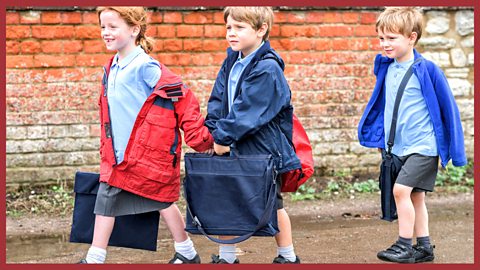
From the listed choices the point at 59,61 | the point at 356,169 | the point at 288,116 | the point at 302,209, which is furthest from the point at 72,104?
the point at 288,116

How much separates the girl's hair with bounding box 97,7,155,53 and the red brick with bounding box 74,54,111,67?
8.52 feet

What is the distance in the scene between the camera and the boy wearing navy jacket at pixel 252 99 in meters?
5.14

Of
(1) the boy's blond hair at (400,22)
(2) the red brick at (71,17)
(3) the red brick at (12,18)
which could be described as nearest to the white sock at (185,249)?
(1) the boy's blond hair at (400,22)

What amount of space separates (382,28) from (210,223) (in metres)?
1.72

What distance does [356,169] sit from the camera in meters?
8.91

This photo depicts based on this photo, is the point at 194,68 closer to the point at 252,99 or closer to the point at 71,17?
the point at 71,17

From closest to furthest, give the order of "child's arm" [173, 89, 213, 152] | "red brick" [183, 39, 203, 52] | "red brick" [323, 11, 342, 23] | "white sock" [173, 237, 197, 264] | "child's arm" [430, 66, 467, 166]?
"child's arm" [173, 89, 213, 152]
"white sock" [173, 237, 197, 264]
"child's arm" [430, 66, 467, 166]
"red brick" [183, 39, 203, 52]
"red brick" [323, 11, 342, 23]

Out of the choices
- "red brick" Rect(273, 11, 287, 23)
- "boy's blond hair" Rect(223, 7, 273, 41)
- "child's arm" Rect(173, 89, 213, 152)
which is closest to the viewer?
"boy's blond hair" Rect(223, 7, 273, 41)

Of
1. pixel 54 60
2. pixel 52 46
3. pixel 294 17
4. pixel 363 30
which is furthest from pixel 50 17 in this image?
pixel 363 30

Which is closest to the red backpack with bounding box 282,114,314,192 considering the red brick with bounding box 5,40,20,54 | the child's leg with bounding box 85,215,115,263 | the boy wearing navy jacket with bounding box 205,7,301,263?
the boy wearing navy jacket with bounding box 205,7,301,263

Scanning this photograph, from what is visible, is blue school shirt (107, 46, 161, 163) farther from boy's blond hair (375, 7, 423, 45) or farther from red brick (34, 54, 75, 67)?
red brick (34, 54, 75, 67)

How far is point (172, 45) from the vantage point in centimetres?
827

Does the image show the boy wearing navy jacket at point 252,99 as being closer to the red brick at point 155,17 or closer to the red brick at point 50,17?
the red brick at point 155,17

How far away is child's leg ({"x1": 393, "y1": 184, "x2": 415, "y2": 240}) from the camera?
589cm
